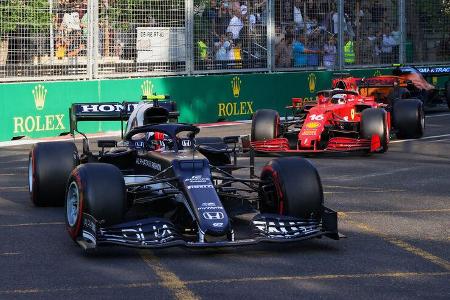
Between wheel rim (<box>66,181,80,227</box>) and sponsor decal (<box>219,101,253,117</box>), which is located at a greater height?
sponsor decal (<box>219,101,253,117</box>)

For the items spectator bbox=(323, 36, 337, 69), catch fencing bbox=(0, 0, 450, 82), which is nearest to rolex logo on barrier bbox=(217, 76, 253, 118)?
catch fencing bbox=(0, 0, 450, 82)

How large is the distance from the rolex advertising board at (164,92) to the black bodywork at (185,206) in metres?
9.23

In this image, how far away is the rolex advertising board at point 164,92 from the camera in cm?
2006

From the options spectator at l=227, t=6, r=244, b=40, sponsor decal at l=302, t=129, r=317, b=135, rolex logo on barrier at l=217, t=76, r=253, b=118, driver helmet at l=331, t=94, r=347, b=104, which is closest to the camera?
sponsor decal at l=302, t=129, r=317, b=135

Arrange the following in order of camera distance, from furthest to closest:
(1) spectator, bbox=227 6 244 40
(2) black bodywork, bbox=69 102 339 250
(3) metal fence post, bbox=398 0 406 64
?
(3) metal fence post, bbox=398 0 406 64
(1) spectator, bbox=227 6 244 40
(2) black bodywork, bbox=69 102 339 250

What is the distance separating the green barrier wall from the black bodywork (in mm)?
9229

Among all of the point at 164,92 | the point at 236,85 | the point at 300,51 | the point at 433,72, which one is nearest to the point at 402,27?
the point at 433,72

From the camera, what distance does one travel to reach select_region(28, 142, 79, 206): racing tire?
435 inches

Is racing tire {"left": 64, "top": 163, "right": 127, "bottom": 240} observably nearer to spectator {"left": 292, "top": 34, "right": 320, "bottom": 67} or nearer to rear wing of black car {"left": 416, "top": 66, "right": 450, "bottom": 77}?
rear wing of black car {"left": 416, "top": 66, "right": 450, "bottom": 77}

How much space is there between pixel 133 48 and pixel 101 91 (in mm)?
1266

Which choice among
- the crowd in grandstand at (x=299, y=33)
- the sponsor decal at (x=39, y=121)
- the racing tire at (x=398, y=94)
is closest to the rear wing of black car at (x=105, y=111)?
the sponsor decal at (x=39, y=121)

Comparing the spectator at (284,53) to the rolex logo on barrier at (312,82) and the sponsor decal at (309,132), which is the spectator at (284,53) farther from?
the sponsor decal at (309,132)

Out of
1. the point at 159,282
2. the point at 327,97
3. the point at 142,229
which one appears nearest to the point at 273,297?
the point at 159,282

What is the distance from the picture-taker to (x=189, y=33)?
2348cm
